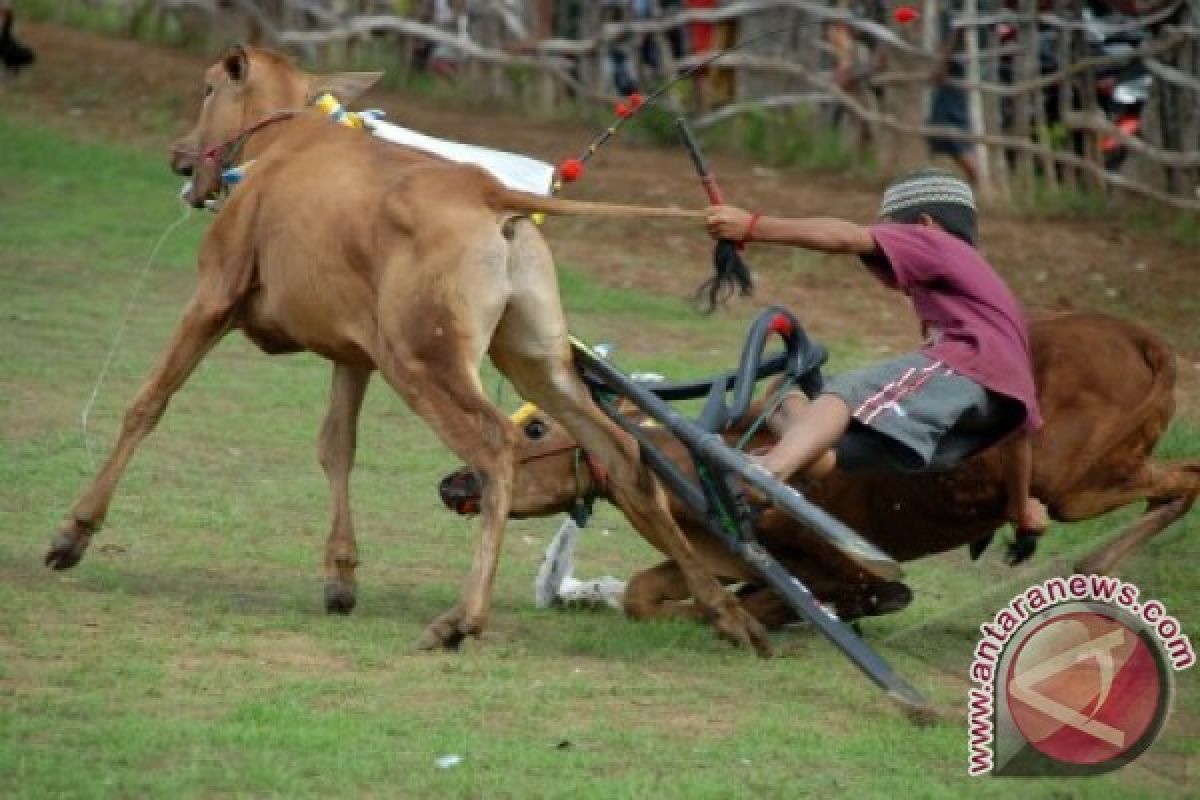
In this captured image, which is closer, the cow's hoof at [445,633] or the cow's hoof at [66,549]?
the cow's hoof at [445,633]

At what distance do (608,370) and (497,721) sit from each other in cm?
165

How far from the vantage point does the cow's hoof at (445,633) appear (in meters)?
8.05

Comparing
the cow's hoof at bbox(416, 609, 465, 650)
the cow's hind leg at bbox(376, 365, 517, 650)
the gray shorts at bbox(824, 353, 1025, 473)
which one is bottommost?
the cow's hoof at bbox(416, 609, 465, 650)

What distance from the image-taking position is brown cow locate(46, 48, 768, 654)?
820 centimetres

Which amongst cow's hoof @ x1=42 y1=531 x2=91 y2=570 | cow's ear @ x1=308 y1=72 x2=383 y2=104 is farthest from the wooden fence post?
cow's hoof @ x1=42 y1=531 x2=91 y2=570

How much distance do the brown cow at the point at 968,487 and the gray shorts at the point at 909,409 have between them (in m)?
0.70

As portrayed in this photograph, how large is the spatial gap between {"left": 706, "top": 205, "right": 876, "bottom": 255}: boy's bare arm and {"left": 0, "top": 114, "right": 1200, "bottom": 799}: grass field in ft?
4.47

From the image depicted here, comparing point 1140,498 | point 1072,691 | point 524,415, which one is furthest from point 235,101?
point 1072,691

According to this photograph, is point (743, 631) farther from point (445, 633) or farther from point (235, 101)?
point (235, 101)

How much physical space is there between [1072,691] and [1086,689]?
0.04 metres

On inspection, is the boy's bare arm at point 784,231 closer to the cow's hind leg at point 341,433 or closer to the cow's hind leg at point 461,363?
the cow's hind leg at point 461,363

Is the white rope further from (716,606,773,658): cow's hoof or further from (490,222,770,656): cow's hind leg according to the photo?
(716,606,773,658): cow's hoof

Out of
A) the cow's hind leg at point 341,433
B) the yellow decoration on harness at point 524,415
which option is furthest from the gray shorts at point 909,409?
the cow's hind leg at point 341,433

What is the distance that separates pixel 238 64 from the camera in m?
9.70
